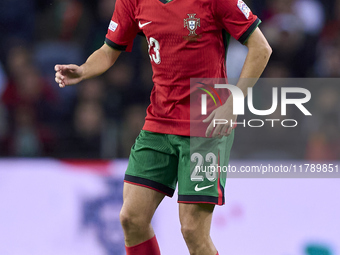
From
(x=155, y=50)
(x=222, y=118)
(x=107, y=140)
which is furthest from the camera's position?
(x=107, y=140)

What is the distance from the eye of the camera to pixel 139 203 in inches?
84.4

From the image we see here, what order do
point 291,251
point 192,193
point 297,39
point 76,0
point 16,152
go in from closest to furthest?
1. point 192,193
2. point 291,251
3. point 16,152
4. point 297,39
5. point 76,0

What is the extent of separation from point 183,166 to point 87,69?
0.65 m

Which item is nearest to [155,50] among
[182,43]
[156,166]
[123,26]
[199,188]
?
[182,43]

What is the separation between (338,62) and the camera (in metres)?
4.30

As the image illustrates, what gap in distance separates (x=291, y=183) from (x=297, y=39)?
1.74 meters

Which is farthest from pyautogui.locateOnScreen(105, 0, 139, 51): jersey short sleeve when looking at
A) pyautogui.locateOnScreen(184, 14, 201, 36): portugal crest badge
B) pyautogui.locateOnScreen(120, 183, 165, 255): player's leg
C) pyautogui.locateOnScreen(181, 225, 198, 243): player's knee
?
pyautogui.locateOnScreen(181, 225, 198, 243): player's knee

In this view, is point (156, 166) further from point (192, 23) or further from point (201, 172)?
point (192, 23)

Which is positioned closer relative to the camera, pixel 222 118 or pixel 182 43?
pixel 222 118

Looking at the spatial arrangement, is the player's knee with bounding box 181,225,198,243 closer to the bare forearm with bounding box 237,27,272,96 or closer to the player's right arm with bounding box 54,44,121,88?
the bare forearm with bounding box 237,27,272,96

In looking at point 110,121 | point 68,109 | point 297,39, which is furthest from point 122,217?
point 297,39

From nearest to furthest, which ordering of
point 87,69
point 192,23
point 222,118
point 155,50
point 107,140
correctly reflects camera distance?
point 222,118
point 192,23
point 155,50
point 87,69
point 107,140

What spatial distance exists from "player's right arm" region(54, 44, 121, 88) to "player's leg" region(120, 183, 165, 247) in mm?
541

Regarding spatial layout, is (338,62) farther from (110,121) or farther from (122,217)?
(122,217)
